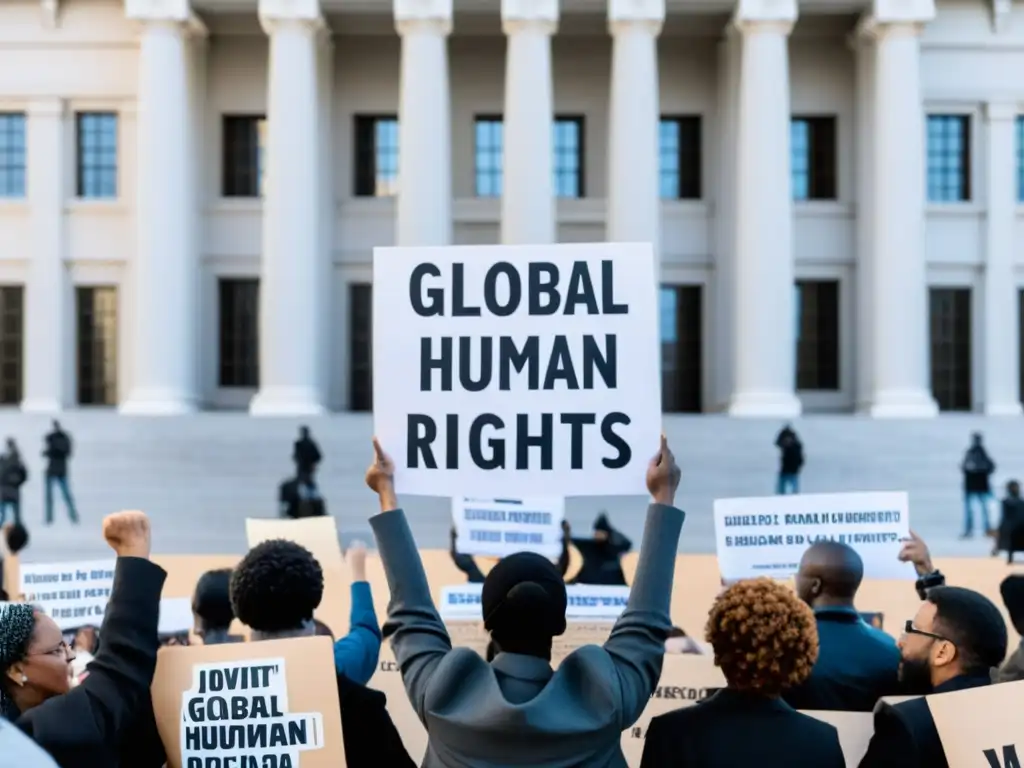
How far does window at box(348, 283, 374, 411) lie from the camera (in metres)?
37.1

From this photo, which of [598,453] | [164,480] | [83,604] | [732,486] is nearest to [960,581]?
[598,453]

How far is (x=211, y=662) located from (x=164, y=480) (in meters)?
25.3

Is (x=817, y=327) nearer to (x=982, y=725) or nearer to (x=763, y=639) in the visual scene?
(x=982, y=725)

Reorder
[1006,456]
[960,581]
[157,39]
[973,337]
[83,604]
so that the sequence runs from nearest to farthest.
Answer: [83,604], [960,581], [1006,456], [157,39], [973,337]

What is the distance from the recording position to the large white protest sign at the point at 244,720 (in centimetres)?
379

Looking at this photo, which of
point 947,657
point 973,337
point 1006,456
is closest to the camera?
point 947,657

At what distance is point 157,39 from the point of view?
107 feet

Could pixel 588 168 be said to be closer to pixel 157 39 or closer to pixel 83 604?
pixel 157 39

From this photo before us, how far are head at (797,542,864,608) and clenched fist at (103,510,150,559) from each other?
2.59 metres

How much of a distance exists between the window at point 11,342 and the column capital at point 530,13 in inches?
622

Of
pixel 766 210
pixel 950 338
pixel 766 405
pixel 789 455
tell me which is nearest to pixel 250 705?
pixel 789 455

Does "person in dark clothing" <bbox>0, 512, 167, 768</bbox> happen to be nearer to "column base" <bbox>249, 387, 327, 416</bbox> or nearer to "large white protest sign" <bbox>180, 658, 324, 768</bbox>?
"large white protest sign" <bbox>180, 658, 324, 768</bbox>

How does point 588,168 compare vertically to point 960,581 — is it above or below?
above

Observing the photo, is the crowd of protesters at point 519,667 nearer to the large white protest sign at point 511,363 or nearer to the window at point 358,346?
the large white protest sign at point 511,363
